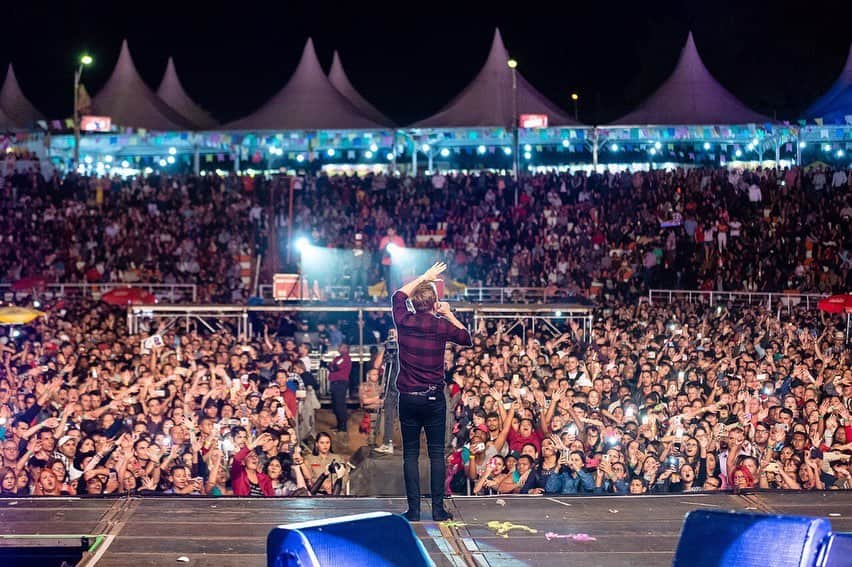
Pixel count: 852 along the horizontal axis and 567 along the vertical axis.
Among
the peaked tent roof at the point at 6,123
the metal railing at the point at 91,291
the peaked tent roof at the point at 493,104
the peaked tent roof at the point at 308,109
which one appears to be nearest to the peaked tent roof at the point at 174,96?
the peaked tent roof at the point at 6,123

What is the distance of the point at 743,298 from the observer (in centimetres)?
1772

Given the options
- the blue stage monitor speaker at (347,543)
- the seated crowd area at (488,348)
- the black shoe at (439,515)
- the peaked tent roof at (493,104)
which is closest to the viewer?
the blue stage monitor speaker at (347,543)

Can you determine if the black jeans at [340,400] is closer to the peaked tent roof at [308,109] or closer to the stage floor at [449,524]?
the stage floor at [449,524]

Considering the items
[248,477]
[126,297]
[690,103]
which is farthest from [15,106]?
[248,477]

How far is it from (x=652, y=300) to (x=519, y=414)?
11.3m

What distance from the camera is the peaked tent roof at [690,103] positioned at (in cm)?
2469

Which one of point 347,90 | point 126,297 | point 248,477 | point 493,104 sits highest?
point 347,90

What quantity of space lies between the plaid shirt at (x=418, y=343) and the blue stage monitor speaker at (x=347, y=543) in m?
2.38

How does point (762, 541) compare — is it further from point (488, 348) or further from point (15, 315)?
point (15, 315)

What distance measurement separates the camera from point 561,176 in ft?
79.2

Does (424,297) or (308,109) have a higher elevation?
(308,109)

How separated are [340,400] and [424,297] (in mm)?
6472

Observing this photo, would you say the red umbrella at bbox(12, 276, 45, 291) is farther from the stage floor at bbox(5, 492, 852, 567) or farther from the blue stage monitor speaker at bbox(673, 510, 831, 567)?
the blue stage monitor speaker at bbox(673, 510, 831, 567)

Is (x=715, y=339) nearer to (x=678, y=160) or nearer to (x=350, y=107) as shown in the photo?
(x=350, y=107)
